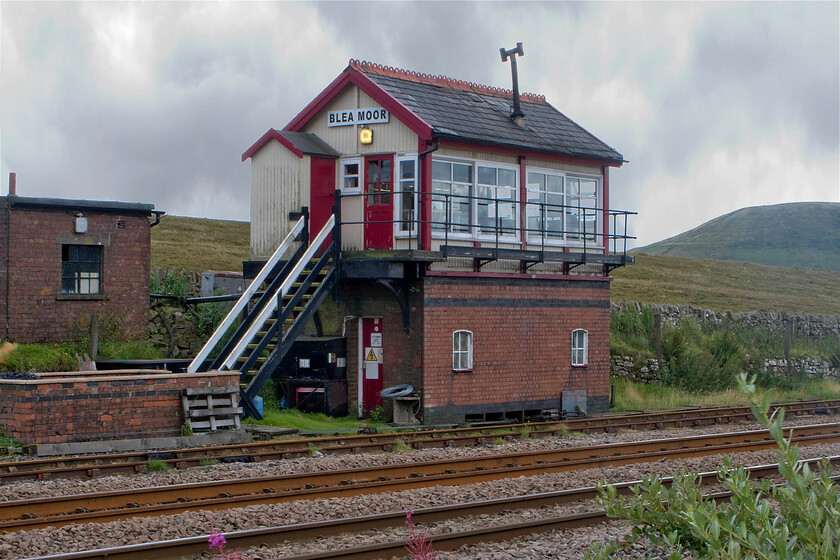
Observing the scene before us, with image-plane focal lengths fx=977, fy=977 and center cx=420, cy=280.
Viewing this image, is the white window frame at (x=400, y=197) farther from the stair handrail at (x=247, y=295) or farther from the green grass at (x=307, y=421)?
the green grass at (x=307, y=421)

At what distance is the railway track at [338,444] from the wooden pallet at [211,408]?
4.33 ft

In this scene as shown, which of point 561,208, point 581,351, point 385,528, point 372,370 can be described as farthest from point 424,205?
point 385,528

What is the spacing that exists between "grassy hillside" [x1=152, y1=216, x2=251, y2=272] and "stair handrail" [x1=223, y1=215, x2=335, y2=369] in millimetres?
16509

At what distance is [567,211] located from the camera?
2330cm

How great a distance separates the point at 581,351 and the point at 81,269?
11931mm

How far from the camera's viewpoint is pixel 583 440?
17453 mm

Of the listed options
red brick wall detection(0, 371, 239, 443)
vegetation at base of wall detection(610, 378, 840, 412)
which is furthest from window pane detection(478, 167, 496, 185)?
red brick wall detection(0, 371, 239, 443)

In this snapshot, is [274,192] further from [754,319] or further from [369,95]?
[754,319]

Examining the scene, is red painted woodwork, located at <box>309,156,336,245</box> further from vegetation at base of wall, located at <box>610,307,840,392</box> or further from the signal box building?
vegetation at base of wall, located at <box>610,307,840,392</box>

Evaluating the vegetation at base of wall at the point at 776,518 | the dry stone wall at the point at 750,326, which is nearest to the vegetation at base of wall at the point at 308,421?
the dry stone wall at the point at 750,326

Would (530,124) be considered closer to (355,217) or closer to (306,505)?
(355,217)

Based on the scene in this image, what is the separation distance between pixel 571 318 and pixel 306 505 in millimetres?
13054

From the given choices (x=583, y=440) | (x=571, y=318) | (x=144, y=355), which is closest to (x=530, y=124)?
(x=571, y=318)

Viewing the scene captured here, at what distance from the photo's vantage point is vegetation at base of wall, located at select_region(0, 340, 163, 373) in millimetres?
20844
